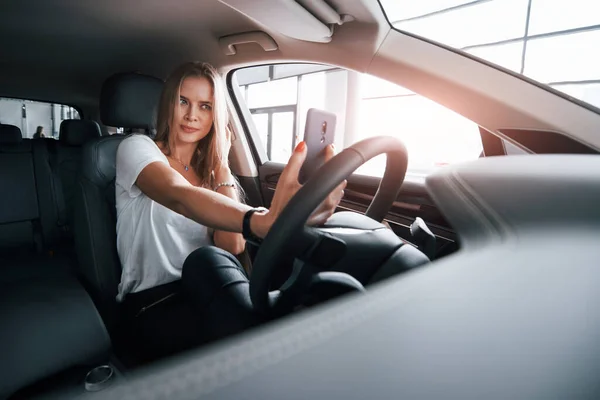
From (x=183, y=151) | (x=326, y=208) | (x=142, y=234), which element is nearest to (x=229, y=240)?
(x=142, y=234)

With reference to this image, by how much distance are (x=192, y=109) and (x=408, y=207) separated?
976mm

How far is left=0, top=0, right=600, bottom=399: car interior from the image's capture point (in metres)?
0.23

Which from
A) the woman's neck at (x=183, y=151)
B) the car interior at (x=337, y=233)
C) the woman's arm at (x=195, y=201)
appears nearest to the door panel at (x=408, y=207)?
the car interior at (x=337, y=233)

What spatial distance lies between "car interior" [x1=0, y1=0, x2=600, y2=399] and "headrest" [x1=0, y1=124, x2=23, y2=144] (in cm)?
1

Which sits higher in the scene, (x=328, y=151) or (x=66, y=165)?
(x=328, y=151)

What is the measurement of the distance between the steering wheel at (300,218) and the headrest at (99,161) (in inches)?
37.1

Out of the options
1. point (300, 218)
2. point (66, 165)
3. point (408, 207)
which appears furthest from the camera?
point (66, 165)

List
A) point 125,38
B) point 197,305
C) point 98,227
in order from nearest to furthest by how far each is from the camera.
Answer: point 197,305, point 98,227, point 125,38

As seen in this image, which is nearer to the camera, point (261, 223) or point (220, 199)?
point (261, 223)

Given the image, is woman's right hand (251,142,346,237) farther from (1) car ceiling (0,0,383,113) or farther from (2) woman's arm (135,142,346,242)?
(1) car ceiling (0,0,383,113)

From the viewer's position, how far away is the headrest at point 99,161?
1311mm

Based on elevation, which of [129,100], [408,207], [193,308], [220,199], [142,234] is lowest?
[193,308]

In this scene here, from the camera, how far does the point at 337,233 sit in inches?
36.1

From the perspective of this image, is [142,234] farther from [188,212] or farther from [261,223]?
[261,223]
